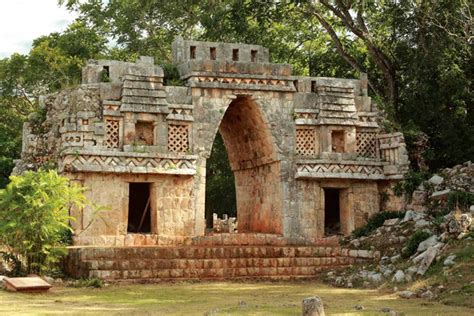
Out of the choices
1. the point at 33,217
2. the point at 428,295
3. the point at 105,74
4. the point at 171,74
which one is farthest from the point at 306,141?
the point at 428,295

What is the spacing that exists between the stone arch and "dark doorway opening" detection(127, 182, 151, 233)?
301 centimetres

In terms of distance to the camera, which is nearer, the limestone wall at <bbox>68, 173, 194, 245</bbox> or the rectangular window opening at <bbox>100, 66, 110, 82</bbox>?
the limestone wall at <bbox>68, 173, 194, 245</bbox>

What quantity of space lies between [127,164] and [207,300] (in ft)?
22.6

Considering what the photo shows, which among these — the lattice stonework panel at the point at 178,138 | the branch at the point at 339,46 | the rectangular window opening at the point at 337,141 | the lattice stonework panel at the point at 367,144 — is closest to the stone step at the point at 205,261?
the lattice stonework panel at the point at 178,138

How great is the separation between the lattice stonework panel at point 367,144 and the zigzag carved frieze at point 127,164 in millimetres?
5010

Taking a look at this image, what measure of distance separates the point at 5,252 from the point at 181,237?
Result: 506 cm

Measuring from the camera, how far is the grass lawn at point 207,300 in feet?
36.8

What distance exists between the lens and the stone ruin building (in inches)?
737

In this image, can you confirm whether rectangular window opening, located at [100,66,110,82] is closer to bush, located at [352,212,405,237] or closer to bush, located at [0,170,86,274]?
bush, located at [0,170,86,274]

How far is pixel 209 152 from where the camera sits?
20172 mm

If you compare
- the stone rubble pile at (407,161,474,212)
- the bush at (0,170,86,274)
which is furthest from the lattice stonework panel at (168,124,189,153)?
the stone rubble pile at (407,161,474,212)

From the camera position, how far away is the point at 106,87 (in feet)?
64.4

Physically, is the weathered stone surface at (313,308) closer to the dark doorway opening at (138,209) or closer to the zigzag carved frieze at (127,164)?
the zigzag carved frieze at (127,164)

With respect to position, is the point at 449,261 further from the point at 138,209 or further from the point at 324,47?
the point at 324,47
